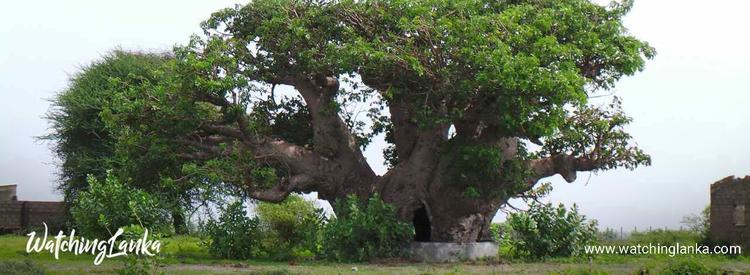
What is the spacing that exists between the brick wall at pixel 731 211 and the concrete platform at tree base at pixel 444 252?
25.9ft

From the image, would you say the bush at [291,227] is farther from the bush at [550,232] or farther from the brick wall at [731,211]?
the brick wall at [731,211]

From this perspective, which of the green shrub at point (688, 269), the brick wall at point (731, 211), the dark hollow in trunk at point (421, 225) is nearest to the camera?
the green shrub at point (688, 269)

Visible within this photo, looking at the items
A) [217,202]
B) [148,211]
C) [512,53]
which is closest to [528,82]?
[512,53]

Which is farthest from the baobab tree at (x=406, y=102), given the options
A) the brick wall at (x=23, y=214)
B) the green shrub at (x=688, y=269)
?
the brick wall at (x=23, y=214)

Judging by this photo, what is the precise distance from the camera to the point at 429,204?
1977cm

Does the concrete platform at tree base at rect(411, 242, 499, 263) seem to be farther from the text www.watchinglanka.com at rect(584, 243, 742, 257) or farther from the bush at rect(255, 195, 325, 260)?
the text www.watchinglanka.com at rect(584, 243, 742, 257)

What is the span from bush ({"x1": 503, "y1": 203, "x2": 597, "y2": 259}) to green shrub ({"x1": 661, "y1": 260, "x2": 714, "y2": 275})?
7.64 meters

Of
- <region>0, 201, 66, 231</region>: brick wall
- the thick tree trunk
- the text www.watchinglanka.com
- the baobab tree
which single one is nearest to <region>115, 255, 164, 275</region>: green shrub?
the baobab tree

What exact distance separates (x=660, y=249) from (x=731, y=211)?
11.2 ft

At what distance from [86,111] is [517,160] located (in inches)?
663

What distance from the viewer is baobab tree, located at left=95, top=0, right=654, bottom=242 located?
16812 mm

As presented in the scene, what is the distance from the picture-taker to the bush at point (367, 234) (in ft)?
59.9

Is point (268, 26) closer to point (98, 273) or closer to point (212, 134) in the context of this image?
point (212, 134)

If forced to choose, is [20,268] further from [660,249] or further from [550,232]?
[660,249]
